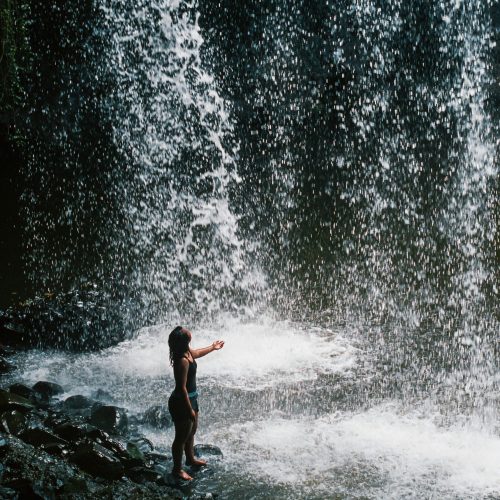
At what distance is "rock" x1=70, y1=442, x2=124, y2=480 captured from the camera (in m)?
5.71

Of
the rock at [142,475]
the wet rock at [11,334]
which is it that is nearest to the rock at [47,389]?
the wet rock at [11,334]

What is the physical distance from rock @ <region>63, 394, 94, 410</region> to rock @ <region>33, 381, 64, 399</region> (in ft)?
1.60

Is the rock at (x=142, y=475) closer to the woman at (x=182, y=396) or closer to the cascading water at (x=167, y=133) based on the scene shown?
the woman at (x=182, y=396)

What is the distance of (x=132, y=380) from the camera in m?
8.98

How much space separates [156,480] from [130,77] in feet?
72.2

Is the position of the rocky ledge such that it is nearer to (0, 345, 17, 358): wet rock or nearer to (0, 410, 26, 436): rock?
(0, 410, 26, 436): rock

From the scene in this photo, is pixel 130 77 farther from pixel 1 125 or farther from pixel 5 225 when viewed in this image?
pixel 5 225

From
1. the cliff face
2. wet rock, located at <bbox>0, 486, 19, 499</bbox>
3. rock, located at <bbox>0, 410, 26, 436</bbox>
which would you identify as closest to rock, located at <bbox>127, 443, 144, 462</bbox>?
rock, located at <bbox>0, 410, 26, 436</bbox>

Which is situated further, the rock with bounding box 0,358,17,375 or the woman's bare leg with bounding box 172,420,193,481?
the rock with bounding box 0,358,17,375

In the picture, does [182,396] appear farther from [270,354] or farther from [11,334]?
[11,334]

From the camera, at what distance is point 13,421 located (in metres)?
6.48

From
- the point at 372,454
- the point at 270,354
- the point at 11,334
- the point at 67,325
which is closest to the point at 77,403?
the point at 67,325

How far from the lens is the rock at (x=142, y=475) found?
5.88 meters

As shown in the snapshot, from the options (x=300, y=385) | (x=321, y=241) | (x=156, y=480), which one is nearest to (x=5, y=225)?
(x=321, y=241)
